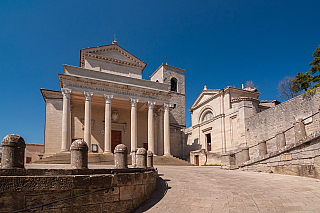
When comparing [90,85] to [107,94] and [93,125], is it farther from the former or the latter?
[93,125]

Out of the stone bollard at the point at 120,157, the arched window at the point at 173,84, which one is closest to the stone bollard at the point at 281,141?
the stone bollard at the point at 120,157

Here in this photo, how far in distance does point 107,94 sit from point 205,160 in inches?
466

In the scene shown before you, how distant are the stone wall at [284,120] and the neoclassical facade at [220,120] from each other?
4.81 ft

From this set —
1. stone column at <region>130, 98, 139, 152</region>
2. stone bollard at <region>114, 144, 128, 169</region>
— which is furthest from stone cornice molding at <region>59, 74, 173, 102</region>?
stone bollard at <region>114, 144, 128, 169</region>

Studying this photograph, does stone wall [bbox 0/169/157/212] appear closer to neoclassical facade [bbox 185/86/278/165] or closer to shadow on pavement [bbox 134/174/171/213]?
shadow on pavement [bbox 134/174/171/213]

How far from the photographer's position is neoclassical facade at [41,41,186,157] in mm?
22906

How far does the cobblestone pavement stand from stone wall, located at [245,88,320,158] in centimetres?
533

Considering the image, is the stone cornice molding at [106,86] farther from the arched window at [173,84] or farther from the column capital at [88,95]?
the arched window at [173,84]

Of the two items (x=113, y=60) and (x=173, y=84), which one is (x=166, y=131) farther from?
(x=173, y=84)

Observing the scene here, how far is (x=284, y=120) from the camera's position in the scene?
18375 millimetres

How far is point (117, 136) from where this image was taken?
28734mm

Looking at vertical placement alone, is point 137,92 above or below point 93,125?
above

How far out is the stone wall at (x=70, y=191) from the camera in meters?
4.64

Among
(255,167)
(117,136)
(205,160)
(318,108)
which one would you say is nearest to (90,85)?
(117,136)
